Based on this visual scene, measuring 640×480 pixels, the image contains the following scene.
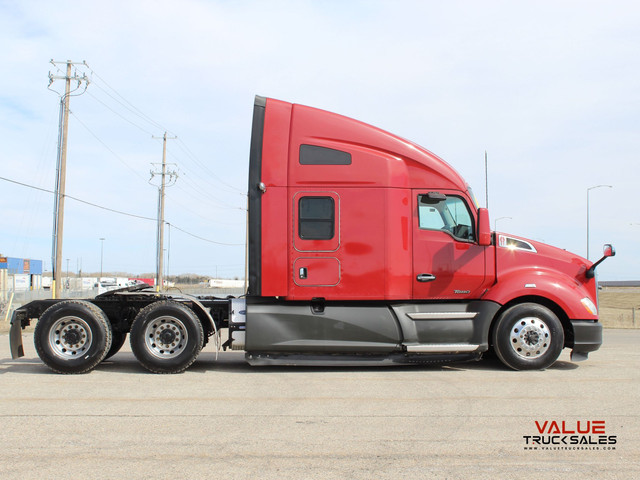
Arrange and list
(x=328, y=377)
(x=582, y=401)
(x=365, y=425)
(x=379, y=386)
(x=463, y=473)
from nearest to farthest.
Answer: (x=463, y=473) → (x=365, y=425) → (x=582, y=401) → (x=379, y=386) → (x=328, y=377)

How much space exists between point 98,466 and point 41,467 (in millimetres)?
405

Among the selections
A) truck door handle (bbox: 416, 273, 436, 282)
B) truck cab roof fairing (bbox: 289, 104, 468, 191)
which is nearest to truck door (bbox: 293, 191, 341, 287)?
truck cab roof fairing (bbox: 289, 104, 468, 191)

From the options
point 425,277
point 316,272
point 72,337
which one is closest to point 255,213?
point 316,272

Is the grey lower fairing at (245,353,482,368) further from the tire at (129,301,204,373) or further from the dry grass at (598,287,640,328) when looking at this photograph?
the dry grass at (598,287,640,328)

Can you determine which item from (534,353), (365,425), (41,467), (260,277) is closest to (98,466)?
(41,467)

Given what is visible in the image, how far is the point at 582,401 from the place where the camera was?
6.57m

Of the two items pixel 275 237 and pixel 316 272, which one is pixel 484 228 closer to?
pixel 316 272

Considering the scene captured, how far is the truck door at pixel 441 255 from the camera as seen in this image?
29.0 feet

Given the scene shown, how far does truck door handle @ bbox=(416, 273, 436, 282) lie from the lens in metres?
8.80

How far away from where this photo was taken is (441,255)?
8883mm

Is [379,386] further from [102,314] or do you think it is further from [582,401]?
[102,314]

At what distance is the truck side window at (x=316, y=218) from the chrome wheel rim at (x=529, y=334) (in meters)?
3.03

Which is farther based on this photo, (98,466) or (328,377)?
(328,377)

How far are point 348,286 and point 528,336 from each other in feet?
8.92
